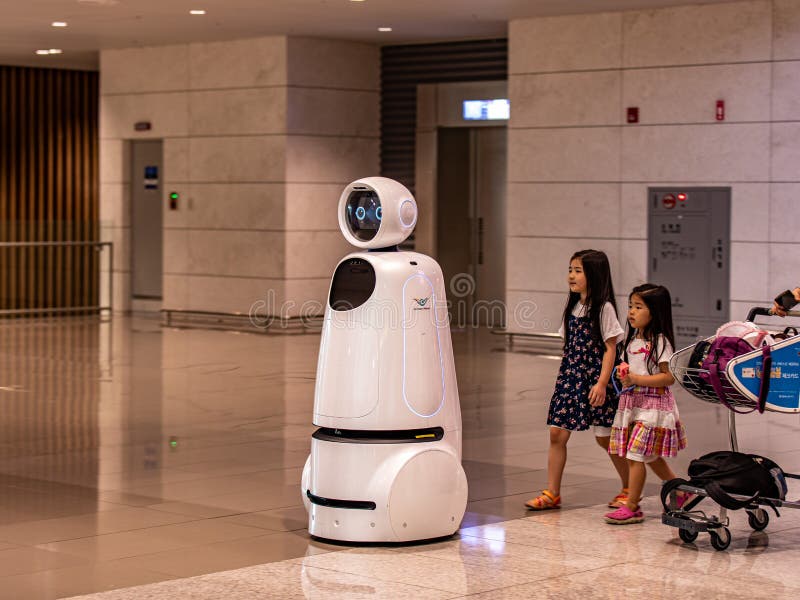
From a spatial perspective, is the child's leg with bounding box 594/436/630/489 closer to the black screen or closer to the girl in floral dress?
the girl in floral dress

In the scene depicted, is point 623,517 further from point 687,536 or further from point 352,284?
point 352,284

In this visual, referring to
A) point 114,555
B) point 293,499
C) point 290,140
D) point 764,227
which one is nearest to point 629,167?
point 764,227

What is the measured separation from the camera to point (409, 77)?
18344mm

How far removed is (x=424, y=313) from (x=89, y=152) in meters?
18.0

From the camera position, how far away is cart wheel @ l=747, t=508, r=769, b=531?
6.19 metres

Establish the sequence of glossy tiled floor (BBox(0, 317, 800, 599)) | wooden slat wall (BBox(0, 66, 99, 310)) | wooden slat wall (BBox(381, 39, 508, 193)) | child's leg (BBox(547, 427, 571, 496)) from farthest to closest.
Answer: wooden slat wall (BBox(0, 66, 99, 310))
wooden slat wall (BBox(381, 39, 508, 193))
child's leg (BBox(547, 427, 571, 496))
glossy tiled floor (BBox(0, 317, 800, 599))

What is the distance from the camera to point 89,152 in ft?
75.2

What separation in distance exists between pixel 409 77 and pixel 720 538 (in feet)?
43.4

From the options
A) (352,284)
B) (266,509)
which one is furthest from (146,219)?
(352,284)

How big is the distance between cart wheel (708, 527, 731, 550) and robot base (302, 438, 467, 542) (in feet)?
3.79

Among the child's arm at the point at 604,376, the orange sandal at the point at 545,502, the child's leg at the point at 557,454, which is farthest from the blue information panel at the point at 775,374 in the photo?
the orange sandal at the point at 545,502

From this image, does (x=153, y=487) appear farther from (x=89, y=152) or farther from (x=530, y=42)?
(x=89, y=152)

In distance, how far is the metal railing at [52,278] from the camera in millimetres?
19125

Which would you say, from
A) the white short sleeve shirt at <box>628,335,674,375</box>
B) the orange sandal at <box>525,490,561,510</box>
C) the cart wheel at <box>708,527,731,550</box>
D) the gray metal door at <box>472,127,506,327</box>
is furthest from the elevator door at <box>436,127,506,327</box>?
the cart wheel at <box>708,527,731,550</box>
